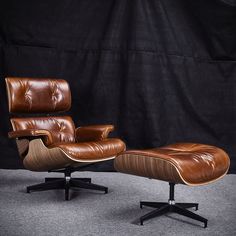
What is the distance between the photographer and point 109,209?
3100 mm

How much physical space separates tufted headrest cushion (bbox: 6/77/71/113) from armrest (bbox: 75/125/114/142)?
0.88 ft

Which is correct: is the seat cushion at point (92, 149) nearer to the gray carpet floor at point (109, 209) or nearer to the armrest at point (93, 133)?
the armrest at point (93, 133)

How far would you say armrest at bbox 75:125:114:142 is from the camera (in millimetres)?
3611

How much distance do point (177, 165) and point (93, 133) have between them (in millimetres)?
1252

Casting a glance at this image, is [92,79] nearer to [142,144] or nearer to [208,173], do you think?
[142,144]

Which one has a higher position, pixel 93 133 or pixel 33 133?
pixel 33 133

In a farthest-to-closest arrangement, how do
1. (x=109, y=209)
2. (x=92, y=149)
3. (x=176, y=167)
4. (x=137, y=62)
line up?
(x=137, y=62), (x=92, y=149), (x=109, y=209), (x=176, y=167)

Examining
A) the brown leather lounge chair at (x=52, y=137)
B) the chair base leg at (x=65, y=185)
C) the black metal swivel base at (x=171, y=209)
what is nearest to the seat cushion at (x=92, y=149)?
the brown leather lounge chair at (x=52, y=137)

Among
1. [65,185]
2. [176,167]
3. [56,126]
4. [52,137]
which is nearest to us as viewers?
[176,167]

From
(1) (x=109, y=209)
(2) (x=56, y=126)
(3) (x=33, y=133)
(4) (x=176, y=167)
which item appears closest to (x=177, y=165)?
(4) (x=176, y=167)

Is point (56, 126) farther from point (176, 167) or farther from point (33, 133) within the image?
point (176, 167)

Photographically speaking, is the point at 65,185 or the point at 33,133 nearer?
the point at 33,133

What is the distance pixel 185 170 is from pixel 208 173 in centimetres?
21

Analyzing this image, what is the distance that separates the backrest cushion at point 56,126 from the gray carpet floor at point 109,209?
1.58 feet
